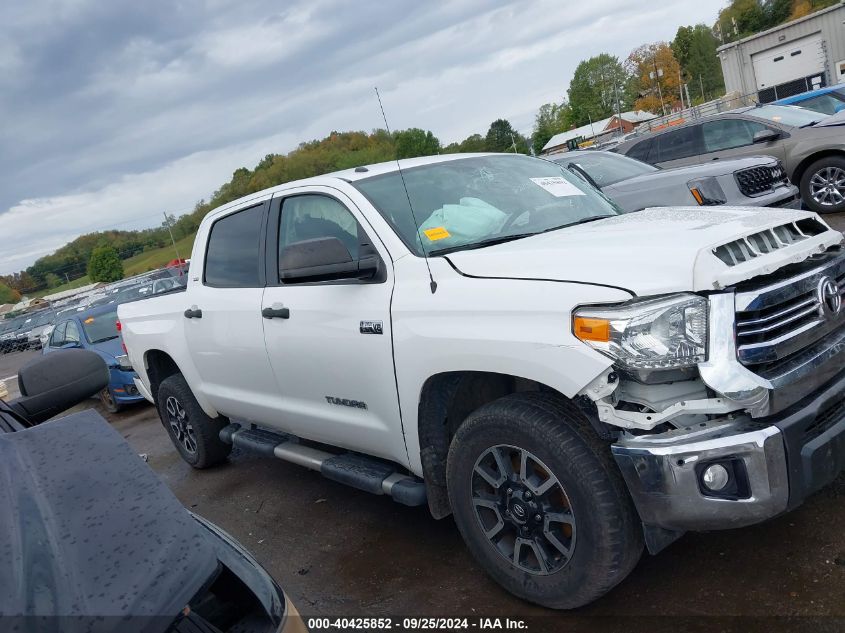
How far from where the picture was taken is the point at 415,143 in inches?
171

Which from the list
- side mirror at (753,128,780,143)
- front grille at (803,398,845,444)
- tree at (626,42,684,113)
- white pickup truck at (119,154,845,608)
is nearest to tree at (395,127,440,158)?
white pickup truck at (119,154,845,608)

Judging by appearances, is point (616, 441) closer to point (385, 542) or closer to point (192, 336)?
point (385, 542)

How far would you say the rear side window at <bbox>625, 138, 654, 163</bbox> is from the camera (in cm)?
1257

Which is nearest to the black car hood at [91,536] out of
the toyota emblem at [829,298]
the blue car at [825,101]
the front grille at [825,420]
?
the front grille at [825,420]

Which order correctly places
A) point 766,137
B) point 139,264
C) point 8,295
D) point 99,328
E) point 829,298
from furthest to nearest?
point 8,295, point 139,264, point 99,328, point 766,137, point 829,298

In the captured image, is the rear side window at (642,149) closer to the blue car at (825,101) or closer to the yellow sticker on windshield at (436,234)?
the blue car at (825,101)

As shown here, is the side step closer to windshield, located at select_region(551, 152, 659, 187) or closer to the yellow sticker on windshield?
the yellow sticker on windshield

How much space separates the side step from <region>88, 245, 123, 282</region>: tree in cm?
8362

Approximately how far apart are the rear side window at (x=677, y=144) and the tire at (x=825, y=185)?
6.47ft

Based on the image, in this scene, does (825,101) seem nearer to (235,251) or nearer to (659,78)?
(235,251)

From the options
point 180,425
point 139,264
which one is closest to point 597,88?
point 139,264

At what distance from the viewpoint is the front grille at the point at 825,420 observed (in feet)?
8.19

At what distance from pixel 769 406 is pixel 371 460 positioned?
2124 millimetres

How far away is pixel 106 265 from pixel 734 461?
289ft
